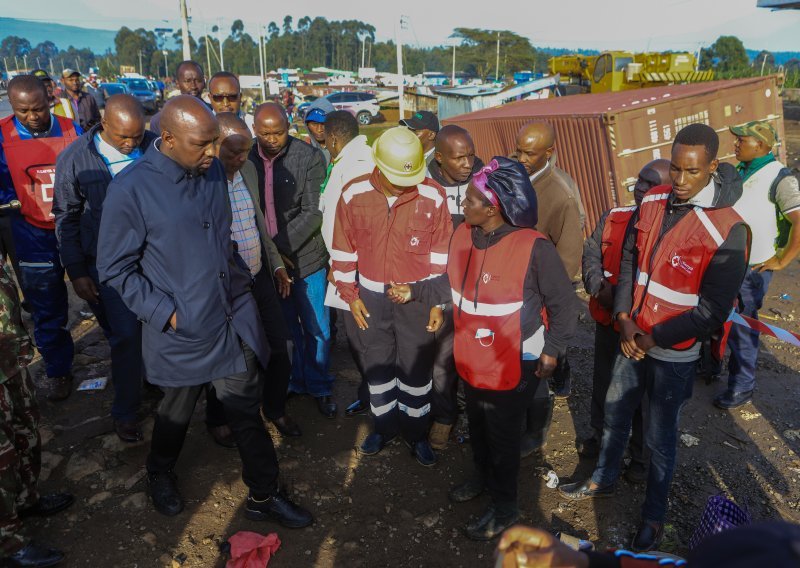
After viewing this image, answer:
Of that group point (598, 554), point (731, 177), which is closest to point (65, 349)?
point (598, 554)

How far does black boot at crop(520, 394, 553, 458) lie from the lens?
3.41 m

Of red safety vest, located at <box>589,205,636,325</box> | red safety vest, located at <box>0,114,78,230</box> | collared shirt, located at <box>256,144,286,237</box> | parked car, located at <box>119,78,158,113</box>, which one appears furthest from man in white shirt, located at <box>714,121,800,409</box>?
parked car, located at <box>119,78,158,113</box>

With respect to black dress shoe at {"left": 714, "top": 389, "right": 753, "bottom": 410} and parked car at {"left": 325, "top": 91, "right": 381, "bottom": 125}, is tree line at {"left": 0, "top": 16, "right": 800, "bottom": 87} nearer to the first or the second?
parked car at {"left": 325, "top": 91, "right": 381, "bottom": 125}

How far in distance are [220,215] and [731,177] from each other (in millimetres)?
2950

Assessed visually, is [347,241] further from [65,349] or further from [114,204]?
[65,349]

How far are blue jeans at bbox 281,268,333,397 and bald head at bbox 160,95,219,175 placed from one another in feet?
5.28

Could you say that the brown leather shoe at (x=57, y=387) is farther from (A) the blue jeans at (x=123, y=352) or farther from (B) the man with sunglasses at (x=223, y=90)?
(B) the man with sunglasses at (x=223, y=90)

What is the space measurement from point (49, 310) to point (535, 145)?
3.72 meters

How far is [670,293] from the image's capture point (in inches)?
97.2

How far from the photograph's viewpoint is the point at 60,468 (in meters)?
3.33

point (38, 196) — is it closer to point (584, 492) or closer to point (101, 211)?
point (101, 211)

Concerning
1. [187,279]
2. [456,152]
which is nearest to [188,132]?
[187,279]

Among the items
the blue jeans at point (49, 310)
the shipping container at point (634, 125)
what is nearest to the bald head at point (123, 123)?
the blue jeans at point (49, 310)

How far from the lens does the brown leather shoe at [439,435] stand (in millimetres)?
3604
